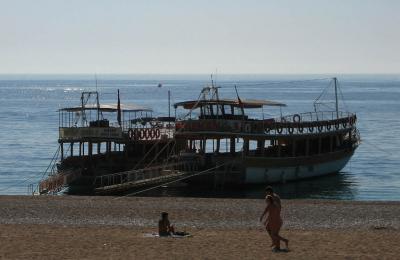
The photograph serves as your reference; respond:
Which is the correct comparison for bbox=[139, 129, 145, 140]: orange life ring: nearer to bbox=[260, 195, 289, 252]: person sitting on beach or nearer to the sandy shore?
the sandy shore

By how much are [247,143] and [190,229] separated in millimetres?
23258

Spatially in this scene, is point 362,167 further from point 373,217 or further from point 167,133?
point 373,217

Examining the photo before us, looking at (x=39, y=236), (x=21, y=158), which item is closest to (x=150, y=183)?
(x=39, y=236)

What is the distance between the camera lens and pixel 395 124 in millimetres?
107625

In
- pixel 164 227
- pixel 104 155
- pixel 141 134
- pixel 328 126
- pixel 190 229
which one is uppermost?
pixel 328 126

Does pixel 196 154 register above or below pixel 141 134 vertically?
below

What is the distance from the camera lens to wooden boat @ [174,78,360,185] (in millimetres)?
48719

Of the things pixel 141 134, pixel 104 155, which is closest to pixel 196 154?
pixel 141 134

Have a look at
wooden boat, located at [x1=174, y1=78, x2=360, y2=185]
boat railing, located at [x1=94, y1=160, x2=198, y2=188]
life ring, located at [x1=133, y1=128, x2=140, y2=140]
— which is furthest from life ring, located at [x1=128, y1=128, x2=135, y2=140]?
boat railing, located at [x1=94, y1=160, x2=198, y2=188]

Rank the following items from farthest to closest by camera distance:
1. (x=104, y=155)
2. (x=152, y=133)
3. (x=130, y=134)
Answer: (x=104, y=155) → (x=152, y=133) → (x=130, y=134)

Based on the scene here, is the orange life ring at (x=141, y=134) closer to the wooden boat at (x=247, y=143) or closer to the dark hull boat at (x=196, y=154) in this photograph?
the dark hull boat at (x=196, y=154)

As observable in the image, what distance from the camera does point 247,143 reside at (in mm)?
49719

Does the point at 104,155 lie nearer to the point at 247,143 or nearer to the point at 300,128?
the point at 247,143

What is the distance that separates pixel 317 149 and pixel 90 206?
25.4 m
